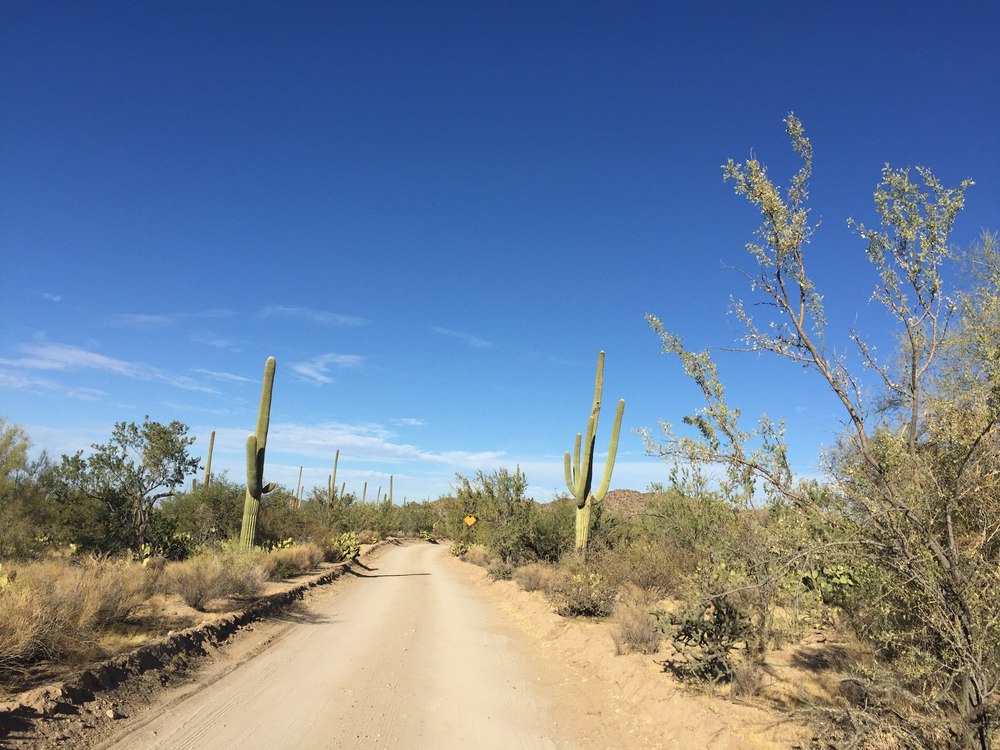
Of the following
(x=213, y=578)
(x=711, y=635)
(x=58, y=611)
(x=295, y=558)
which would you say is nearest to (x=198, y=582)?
(x=213, y=578)

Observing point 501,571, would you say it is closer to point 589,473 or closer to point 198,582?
point 589,473

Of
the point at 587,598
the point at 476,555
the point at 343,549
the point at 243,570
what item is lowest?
the point at 476,555

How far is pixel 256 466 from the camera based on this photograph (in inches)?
686

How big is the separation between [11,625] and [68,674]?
813 mm

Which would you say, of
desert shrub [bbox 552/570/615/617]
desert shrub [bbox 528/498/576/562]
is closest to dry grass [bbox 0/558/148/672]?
desert shrub [bbox 552/570/615/617]

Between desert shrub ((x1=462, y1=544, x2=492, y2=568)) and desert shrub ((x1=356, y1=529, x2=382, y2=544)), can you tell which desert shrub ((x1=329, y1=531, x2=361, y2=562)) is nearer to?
desert shrub ((x1=462, y1=544, x2=492, y2=568))

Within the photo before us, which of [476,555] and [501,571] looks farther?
[476,555]

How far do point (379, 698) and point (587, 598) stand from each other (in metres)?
6.54

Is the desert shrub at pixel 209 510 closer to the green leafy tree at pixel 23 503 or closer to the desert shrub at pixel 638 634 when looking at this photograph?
the green leafy tree at pixel 23 503

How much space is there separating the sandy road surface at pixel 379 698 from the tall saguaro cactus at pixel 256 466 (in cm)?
556

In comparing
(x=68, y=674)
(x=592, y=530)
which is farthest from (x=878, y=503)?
(x=592, y=530)

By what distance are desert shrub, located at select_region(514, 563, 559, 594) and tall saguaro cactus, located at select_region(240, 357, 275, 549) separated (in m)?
8.07

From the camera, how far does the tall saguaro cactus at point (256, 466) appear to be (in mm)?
17109

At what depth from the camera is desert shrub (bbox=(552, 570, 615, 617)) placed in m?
12.9
